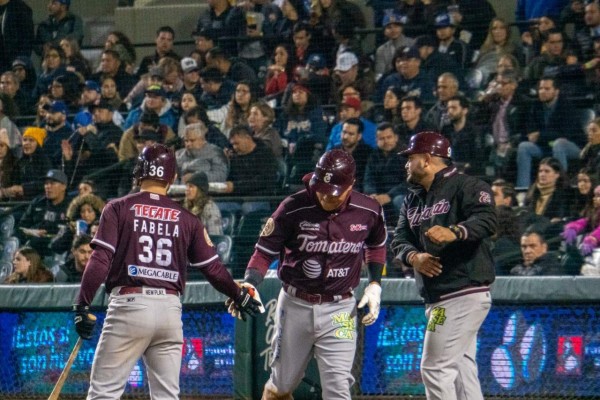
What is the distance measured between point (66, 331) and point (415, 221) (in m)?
3.81

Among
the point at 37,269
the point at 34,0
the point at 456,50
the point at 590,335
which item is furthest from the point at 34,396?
the point at 34,0

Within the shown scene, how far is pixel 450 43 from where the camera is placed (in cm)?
1241

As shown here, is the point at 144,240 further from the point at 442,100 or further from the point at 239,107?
the point at 239,107

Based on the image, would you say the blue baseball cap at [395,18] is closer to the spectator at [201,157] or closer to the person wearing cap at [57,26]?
the spectator at [201,157]

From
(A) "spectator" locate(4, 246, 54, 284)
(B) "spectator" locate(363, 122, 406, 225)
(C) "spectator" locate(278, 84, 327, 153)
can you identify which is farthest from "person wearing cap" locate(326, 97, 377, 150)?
(A) "spectator" locate(4, 246, 54, 284)

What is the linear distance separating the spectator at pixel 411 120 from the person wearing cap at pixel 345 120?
0.38 metres

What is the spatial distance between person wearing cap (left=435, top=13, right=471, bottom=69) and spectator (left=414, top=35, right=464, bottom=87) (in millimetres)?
101

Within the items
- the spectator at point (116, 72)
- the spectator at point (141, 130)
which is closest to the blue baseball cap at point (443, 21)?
the spectator at point (141, 130)

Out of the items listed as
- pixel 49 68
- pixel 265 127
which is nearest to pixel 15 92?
pixel 49 68

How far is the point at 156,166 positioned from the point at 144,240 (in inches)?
16.2

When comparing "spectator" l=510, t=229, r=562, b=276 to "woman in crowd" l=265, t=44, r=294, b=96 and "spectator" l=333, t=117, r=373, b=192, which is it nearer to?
"spectator" l=333, t=117, r=373, b=192

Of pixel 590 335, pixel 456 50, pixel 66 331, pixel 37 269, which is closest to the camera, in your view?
pixel 590 335

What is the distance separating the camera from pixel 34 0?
1648 centimetres

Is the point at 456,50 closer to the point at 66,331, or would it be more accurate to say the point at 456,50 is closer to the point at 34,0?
the point at 66,331
